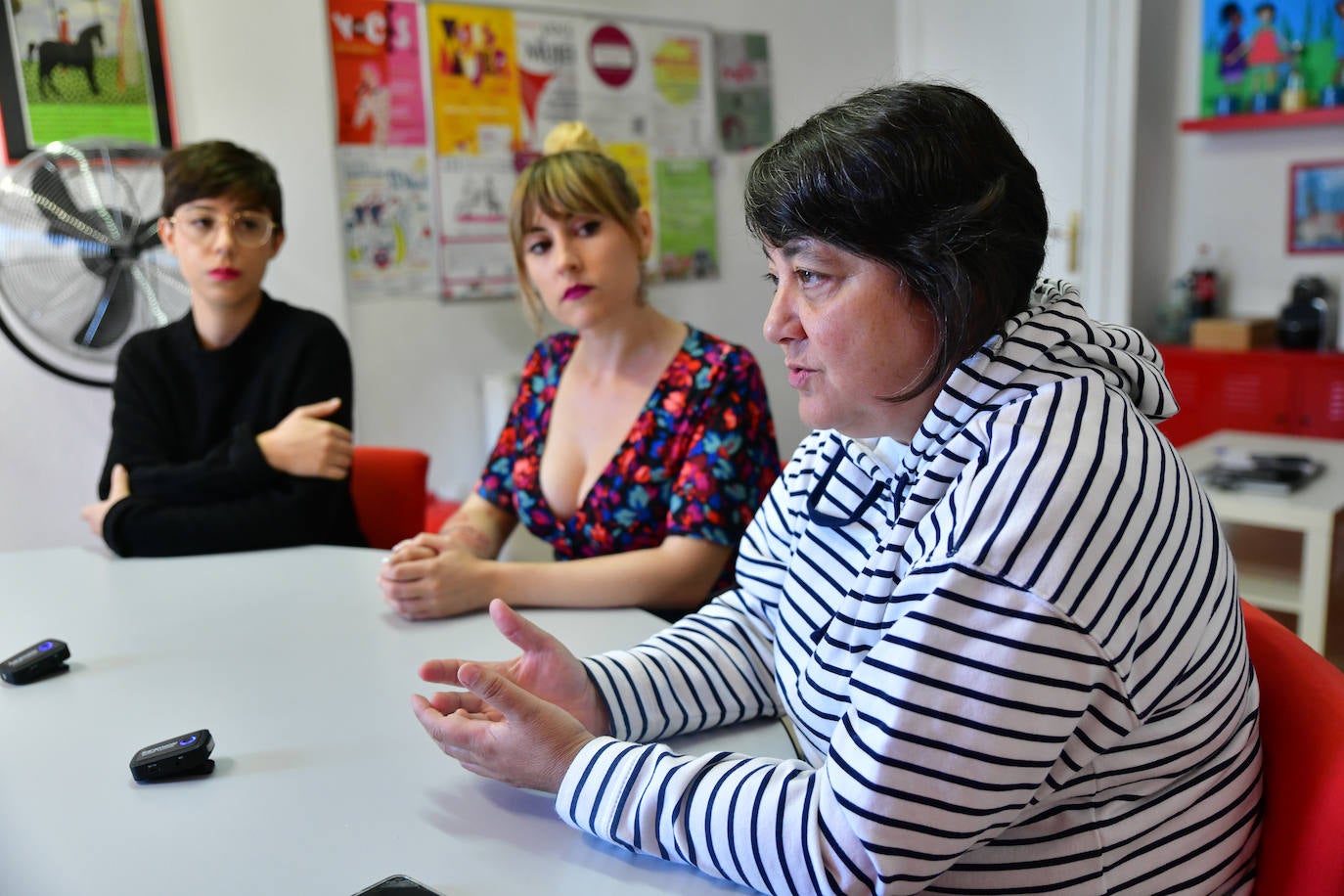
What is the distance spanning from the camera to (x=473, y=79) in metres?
3.28

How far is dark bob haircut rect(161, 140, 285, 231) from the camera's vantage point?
1.88 meters

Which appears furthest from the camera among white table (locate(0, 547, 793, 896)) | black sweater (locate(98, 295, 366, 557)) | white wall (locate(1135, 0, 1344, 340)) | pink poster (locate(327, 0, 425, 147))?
white wall (locate(1135, 0, 1344, 340))

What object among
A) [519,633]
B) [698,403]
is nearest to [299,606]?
[519,633]

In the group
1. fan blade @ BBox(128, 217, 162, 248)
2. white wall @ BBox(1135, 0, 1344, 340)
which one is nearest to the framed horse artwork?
fan blade @ BBox(128, 217, 162, 248)

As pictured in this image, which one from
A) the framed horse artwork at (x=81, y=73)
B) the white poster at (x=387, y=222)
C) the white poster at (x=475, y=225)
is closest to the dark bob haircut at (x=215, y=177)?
the framed horse artwork at (x=81, y=73)

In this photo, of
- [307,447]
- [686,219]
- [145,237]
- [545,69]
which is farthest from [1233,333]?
[145,237]

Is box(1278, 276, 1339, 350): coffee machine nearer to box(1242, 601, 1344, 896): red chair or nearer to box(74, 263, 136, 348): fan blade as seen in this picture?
box(1242, 601, 1344, 896): red chair

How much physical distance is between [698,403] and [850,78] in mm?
3079

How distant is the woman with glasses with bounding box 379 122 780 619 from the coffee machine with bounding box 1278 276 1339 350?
322 centimetres

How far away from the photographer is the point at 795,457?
110 cm

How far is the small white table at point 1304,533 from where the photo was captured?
2.50 meters

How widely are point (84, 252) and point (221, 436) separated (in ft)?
2.48

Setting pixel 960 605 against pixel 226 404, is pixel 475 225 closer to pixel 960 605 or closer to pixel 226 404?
pixel 226 404

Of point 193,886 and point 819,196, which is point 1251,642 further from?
point 193,886
